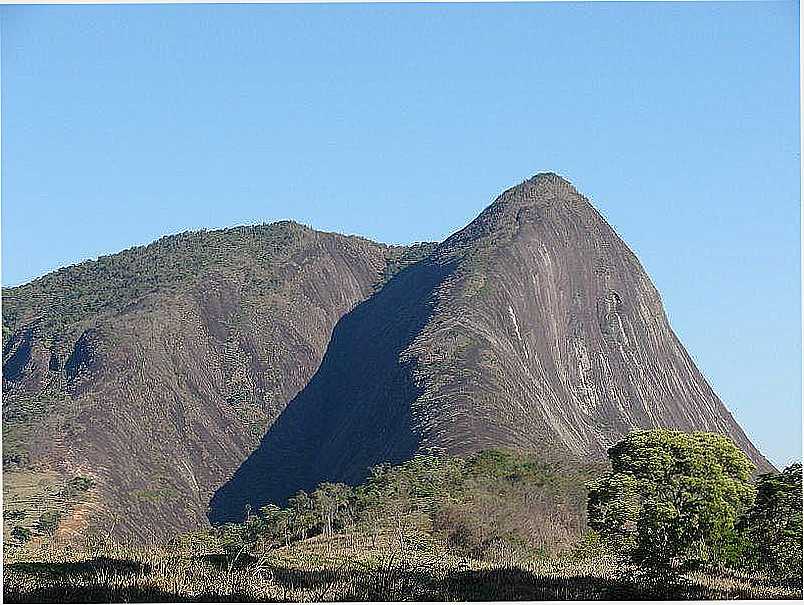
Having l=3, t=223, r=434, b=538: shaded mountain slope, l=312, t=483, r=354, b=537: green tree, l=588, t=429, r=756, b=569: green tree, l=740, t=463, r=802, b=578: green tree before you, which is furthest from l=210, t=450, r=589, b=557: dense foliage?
l=3, t=223, r=434, b=538: shaded mountain slope

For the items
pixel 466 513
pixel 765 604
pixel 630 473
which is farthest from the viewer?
pixel 466 513

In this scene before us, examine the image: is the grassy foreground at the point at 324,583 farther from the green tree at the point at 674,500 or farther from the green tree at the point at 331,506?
the green tree at the point at 331,506

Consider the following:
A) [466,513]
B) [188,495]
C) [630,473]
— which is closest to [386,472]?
[466,513]

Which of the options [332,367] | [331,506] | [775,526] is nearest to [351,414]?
[332,367]

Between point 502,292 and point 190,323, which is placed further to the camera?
point 190,323

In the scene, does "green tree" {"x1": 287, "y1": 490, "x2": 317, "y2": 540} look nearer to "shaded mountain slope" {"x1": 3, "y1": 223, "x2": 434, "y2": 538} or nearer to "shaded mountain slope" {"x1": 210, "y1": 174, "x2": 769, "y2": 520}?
"shaded mountain slope" {"x1": 210, "y1": 174, "x2": 769, "y2": 520}

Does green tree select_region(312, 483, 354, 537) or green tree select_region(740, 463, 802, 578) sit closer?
green tree select_region(740, 463, 802, 578)

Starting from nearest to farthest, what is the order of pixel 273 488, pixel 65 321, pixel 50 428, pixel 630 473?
pixel 630 473, pixel 50 428, pixel 273 488, pixel 65 321

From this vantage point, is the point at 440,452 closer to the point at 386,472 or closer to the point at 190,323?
the point at 386,472
